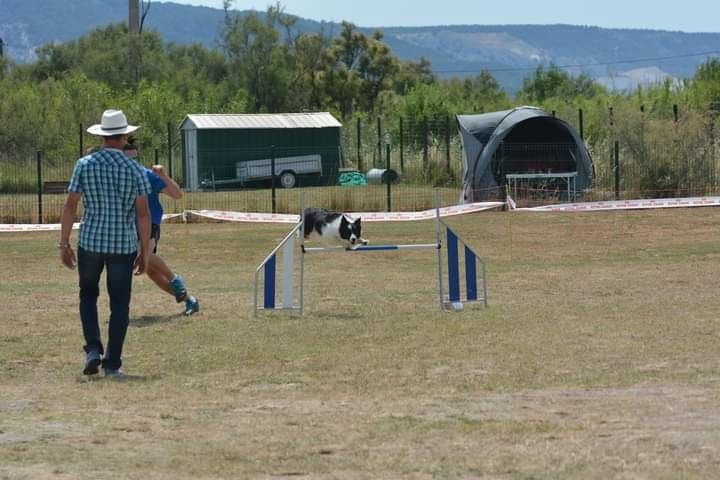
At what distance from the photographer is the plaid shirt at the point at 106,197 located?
8984mm

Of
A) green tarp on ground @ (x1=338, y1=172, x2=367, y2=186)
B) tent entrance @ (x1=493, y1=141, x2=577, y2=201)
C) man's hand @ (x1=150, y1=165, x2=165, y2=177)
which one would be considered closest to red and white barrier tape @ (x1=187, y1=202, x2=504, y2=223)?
tent entrance @ (x1=493, y1=141, x2=577, y2=201)

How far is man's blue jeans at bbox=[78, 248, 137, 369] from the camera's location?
9039mm

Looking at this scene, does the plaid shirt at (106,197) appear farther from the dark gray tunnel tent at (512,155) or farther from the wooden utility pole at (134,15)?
the wooden utility pole at (134,15)

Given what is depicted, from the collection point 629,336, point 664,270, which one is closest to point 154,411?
point 629,336

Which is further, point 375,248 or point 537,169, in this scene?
point 537,169

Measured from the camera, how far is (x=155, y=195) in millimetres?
11984

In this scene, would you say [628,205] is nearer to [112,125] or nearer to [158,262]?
[158,262]

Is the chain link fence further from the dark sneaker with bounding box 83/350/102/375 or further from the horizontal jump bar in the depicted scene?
the dark sneaker with bounding box 83/350/102/375

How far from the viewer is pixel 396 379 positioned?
8.91 metres

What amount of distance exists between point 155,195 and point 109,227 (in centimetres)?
301

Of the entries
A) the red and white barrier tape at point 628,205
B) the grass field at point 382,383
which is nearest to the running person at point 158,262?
the grass field at point 382,383

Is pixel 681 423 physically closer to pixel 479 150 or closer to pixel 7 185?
pixel 479 150

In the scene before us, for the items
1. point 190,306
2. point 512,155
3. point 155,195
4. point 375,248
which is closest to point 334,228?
point 375,248

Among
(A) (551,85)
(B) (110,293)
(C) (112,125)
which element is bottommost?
(B) (110,293)
